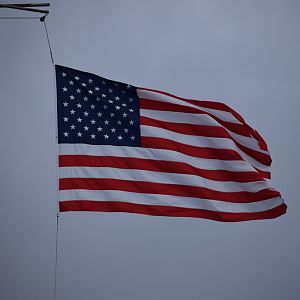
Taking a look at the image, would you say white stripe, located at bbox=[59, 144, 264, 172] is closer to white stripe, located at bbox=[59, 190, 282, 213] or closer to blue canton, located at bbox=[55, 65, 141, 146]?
blue canton, located at bbox=[55, 65, 141, 146]

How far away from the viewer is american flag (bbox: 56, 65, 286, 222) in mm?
13195

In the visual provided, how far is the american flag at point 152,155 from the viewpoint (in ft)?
43.3

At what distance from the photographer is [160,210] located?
44.2ft

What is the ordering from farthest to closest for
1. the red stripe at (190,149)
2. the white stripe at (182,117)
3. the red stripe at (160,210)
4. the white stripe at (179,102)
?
the white stripe at (182,117), the white stripe at (179,102), the red stripe at (190,149), the red stripe at (160,210)

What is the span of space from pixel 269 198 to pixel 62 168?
192 inches

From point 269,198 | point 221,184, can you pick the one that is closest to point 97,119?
point 221,184

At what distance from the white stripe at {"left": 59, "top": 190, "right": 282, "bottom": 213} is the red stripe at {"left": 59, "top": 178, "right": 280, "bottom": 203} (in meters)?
0.09

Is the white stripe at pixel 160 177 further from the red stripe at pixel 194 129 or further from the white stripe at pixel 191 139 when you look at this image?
the red stripe at pixel 194 129

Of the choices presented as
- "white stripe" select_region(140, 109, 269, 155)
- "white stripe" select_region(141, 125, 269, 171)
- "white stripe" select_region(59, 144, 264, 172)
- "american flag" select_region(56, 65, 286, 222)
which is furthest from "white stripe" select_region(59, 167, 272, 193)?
"white stripe" select_region(140, 109, 269, 155)

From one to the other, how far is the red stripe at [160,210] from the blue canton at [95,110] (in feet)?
4.41

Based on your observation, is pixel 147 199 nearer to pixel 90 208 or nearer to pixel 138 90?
pixel 90 208

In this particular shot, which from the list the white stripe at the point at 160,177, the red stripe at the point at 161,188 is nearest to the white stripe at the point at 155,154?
the white stripe at the point at 160,177

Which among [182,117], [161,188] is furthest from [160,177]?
[182,117]

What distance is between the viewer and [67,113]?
13.4 metres
